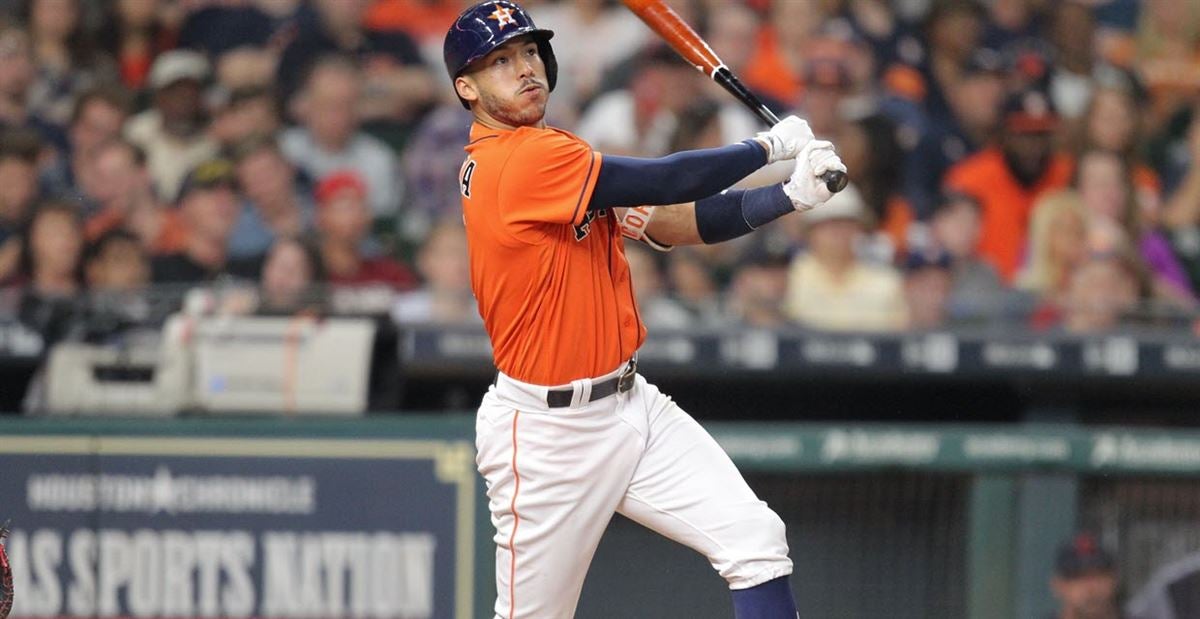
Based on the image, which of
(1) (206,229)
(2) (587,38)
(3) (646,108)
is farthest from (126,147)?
(3) (646,108)

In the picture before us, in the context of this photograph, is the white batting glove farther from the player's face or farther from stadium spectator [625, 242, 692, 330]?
stadium spectator [625, 242, 692, 330]

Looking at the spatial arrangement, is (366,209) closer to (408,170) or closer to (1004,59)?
(408,170)

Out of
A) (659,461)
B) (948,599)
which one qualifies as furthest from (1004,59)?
(659,461)

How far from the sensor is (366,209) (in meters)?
7.08

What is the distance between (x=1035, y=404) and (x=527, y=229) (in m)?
2.43

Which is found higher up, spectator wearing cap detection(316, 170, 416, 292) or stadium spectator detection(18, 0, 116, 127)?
stadium spectator detection(18, 0, 116, 127)

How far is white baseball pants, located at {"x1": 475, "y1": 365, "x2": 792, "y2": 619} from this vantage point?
371 cm

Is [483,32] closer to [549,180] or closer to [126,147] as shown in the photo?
[549,180]

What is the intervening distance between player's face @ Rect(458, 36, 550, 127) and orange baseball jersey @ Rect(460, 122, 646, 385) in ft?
0.17

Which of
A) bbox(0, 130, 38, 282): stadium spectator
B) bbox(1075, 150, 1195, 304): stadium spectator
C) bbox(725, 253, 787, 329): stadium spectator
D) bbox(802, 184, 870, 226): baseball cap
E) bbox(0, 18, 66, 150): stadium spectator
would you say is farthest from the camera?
bbox(0, 18, 66, 150): stadium spectator

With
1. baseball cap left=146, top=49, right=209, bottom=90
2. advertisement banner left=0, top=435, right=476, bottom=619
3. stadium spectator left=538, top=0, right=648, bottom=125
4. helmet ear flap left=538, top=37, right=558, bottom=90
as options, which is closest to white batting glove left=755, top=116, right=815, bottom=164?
helmet ear flap left=538, top=37, right=558, bottom=90

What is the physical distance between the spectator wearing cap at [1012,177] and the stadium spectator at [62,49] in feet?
12.9

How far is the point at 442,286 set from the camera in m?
6.28

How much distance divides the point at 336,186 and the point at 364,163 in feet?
1.74
